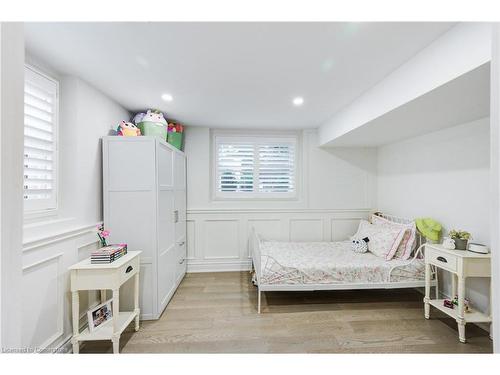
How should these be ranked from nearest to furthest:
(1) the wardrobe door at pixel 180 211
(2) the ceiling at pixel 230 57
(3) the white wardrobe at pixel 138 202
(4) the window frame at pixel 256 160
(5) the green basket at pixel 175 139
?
(2) the ceiling at pixel 230 57
(3) the white wardrobe at pixel 138 202
(1) the wardrobe door at pixel 180 211
(5) the green basket at pixel 175 139
(4) the window frame at pixel 256 160

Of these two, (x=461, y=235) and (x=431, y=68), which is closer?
(x=431, y=68)

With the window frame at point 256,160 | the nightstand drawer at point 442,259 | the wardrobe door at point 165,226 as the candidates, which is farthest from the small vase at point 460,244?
the wardrobe door at point 165,226

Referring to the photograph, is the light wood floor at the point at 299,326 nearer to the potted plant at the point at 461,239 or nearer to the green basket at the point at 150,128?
the potted plant at the point at 461,239

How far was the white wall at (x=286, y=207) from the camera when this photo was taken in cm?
367

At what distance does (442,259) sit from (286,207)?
2.11m

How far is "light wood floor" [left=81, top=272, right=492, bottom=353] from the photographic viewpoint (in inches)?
75.2

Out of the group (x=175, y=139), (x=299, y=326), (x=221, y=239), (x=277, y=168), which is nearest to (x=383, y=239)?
(x=299, y=326)

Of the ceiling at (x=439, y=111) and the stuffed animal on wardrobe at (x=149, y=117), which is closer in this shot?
the ceiling at (x=439, y=111)

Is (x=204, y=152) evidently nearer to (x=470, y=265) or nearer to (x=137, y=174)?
(x=137, y=174)

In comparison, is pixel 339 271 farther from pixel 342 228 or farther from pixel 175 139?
pixel 175 139

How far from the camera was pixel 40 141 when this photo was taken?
70.1 inches

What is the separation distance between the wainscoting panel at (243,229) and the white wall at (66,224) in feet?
5.28

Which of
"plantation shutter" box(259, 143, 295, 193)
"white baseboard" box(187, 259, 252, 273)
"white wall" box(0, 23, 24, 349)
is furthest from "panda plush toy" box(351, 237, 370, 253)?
"white wall" box(0, 23, 24, 349)

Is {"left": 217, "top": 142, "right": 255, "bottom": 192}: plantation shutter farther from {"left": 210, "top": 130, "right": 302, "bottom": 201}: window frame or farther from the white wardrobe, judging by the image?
the white wardrobe
